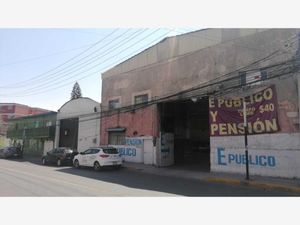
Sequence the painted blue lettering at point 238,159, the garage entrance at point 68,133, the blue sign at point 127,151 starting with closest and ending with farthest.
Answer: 1. the painted blue lettering at point 238,159
2. the blue sign at point 127,151
3. the garage entrance at point 68,133

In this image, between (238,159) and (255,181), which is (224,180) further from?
(238,159)

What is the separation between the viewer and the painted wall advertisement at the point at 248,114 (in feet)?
52.6

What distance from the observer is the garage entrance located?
114ft

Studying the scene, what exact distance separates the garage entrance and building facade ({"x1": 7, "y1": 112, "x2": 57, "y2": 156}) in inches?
52.7

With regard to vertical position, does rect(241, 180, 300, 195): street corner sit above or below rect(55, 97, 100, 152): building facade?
below

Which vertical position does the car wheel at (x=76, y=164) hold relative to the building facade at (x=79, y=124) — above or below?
below

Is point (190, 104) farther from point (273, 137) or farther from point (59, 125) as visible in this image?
point (59, 125)

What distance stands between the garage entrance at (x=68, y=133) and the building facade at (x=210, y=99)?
7409 mm

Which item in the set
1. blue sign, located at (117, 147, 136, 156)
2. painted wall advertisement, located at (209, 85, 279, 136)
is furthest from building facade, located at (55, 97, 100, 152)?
painted wall advertisement, located at (209, 85, 279, 136)

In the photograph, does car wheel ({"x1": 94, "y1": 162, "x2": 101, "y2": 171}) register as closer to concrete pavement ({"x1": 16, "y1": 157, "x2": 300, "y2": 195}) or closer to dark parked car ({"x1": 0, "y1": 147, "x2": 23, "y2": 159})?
concrete pavement ({"x1": 16, "y1": 157, "x2": 300, "y2": 195})

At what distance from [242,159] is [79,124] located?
20.2 m

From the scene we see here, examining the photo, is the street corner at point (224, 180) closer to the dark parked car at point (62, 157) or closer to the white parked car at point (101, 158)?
the white parked car at point (101, 158)

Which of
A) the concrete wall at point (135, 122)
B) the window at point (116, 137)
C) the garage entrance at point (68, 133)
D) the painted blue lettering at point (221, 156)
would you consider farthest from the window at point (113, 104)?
the painted blue lettering at point (221, 156)

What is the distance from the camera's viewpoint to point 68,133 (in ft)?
119
